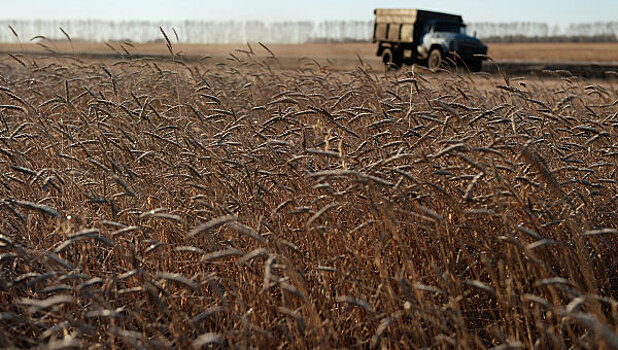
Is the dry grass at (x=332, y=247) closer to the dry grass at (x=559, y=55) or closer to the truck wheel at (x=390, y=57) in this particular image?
the truck wheel at (x=390, y=57)

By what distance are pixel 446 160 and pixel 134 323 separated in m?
2.19

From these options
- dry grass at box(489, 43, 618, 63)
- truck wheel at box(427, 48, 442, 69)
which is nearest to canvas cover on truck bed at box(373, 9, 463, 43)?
truck wheel at box(427, 48, 442, 69)

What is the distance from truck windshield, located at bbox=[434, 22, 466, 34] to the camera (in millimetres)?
22578

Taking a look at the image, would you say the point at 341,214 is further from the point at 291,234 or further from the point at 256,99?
the point at 256,99

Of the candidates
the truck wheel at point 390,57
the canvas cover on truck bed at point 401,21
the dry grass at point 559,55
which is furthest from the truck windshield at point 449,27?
the dry grass at point 559,55

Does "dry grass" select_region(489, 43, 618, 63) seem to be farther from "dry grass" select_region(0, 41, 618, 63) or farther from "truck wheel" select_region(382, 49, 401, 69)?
"truck wheel" select_region(382, 49, 401, 69)

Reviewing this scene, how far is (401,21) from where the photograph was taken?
23.9 meters

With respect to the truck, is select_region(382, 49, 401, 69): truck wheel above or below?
below

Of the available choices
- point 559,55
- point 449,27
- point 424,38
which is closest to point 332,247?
point 424,38

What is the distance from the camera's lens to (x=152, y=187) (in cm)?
357

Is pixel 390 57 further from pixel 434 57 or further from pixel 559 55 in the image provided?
pixel 559 55

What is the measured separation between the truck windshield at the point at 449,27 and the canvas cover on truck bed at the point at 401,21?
430mm

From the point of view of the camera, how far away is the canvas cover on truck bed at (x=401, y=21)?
76.0 feet

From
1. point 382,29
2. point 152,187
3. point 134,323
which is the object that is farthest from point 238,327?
point 382,29
